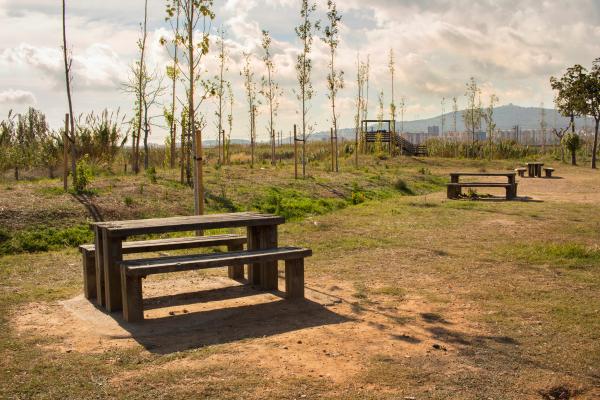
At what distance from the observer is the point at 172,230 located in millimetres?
5977

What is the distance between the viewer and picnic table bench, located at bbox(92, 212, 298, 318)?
5707 millimetres

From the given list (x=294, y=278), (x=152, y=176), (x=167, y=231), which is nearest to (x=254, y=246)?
(x=294, y=278)

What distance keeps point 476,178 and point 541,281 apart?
57.8 ft

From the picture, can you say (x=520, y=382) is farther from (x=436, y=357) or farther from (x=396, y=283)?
(x=396, y=283)

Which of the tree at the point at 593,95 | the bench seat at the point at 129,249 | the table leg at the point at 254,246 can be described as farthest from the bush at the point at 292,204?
the tree at the point at 593,95

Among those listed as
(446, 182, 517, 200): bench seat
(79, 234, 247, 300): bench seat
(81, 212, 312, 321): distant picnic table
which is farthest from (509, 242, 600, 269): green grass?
(446, 182, 517, 200): bench seat

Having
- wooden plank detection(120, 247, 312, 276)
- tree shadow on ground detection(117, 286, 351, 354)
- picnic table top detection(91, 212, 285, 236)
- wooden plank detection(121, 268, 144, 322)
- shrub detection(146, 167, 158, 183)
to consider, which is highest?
shrub detection(146, 167, 158, 183)

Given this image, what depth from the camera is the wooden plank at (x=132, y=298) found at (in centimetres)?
546

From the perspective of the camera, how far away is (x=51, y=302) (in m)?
6.27

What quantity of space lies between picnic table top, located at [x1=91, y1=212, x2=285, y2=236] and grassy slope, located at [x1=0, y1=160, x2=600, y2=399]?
1148 mm

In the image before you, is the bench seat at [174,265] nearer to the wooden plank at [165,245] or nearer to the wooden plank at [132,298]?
the wooden plank at [132,298]

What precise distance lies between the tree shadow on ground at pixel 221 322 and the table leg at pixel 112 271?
1.01 ft

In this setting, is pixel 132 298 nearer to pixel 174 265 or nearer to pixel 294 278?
pixel 174 265

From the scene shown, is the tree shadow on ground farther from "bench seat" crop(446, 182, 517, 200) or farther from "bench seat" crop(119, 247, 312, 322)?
"bench seat" crop(446, 182, 517, 200)
